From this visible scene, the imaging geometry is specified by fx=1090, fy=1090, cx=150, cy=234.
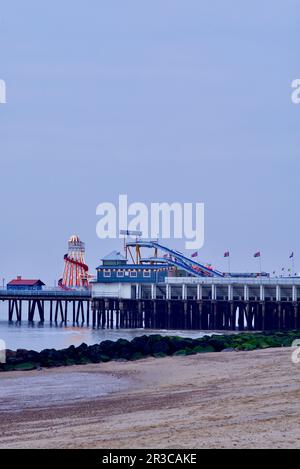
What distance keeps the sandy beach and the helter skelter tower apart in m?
96.9

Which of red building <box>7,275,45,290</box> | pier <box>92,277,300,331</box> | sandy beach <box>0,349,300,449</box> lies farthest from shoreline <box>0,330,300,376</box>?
red building <box>7,275,45,290</box>

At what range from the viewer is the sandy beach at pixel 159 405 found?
19.7 metres

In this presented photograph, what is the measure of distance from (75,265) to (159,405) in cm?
11423

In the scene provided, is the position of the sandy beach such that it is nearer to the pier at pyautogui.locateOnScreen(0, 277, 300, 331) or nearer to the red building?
the pier at pyautogui.locateOnScreen(0, 277, 300, 331)

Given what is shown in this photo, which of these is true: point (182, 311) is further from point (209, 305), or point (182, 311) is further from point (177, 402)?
point (177, 402)

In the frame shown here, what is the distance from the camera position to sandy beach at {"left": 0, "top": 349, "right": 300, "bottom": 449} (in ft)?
64.5

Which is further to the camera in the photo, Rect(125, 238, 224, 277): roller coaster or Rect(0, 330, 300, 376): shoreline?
Rect(125, 238, 224, 277): roller coaster

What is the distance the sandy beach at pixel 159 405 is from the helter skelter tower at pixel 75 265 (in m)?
96.9

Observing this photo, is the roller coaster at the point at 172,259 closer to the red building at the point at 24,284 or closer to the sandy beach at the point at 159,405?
the red building at the point at 24,284

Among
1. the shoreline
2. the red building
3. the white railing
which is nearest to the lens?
the shoreline

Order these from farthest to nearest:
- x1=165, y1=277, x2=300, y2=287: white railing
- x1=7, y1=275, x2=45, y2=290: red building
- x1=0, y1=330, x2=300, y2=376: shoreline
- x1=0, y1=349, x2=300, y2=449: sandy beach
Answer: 1. x1=7, y1=275, x2=45, y2=290: red building
2. x1=165, y1=277, x2=300, y2=287: white railing
3. x1=0, y1=330, x2=300, y2=376: shoreline
4. x1=0, y1=349, x2=300, y2=449: sandy beach

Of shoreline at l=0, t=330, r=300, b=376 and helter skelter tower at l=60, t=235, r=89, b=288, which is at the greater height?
helter skelter tower at l=60, t=235, r=89, b=288

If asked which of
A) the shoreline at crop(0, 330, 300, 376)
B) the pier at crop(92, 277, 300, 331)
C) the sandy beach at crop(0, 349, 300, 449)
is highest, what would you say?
the pier at crop(92, 277, 300, 331)

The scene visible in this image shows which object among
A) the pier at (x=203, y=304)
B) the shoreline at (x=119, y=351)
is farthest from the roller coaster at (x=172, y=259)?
the shoreline at (x=119, y=351)
